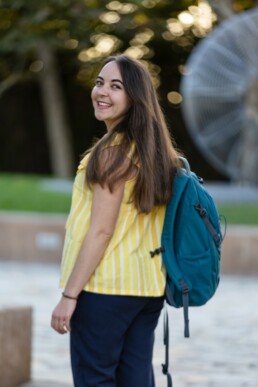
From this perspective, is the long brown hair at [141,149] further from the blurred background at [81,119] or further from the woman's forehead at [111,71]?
the blurred background at [81,119]

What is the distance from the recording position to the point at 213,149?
628 inches

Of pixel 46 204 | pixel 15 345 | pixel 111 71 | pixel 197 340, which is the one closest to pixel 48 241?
pixel 46 204

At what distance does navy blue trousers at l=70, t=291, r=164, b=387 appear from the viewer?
307cm

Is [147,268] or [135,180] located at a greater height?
[135,180]

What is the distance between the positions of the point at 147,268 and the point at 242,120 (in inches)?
500

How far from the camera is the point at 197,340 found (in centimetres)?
696

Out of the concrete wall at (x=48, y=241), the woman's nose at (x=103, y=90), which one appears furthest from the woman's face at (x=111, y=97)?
the concrete wall at (x=48, y=241)

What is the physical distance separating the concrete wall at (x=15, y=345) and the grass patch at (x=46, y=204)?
24.2ft

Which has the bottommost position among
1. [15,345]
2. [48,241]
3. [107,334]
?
[48,241]

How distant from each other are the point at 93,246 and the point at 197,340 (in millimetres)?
4061

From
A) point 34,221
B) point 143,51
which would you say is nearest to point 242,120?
point 34,221

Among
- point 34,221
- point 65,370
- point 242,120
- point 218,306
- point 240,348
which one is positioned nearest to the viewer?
point 65,370

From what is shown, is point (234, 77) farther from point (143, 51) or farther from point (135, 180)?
point (135, 180)

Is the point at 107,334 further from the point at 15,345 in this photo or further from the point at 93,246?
the point at 15,345
